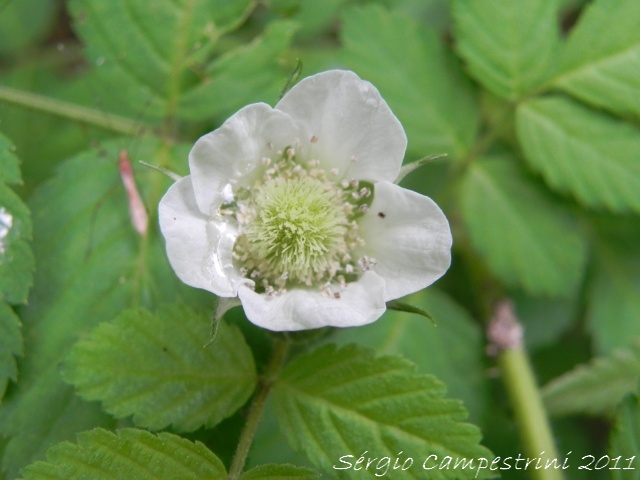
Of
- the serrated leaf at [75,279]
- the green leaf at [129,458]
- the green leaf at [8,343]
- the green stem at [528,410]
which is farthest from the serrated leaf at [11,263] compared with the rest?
the green stem at [528,410]

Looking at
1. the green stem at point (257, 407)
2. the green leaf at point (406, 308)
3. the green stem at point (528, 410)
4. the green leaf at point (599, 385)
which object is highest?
the green leaf at point (406, 308)

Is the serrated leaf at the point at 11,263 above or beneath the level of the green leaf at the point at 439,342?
above

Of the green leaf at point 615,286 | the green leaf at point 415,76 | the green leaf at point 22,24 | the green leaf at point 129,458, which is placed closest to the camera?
the green leaf at point 129,458

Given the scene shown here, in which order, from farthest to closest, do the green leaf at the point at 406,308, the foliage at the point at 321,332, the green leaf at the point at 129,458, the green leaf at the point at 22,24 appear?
the green leaf at the point at 22,24 < the foliage at the point at 321,332 < the green leaf at the point at 129,458 < the green leaf at the point at 406,308

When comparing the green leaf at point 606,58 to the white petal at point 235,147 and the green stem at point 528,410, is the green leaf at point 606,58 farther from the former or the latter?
the white petal at point 235,147

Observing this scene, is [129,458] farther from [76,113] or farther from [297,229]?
[76,113]

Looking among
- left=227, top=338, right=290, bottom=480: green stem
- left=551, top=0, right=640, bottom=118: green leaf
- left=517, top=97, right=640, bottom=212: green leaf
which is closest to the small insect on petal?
left=227, top=338, right=290, bottom=480: green stem

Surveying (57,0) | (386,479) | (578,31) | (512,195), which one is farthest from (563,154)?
(57,0)

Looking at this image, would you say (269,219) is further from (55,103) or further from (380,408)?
(55,103)
